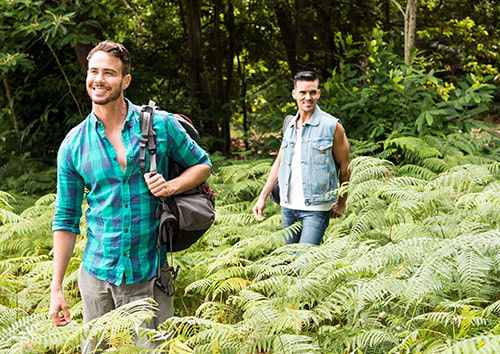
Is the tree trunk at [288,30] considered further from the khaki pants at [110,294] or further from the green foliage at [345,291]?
the khaki pants at [110,294]

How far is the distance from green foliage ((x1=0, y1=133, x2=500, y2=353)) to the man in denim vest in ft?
0.59

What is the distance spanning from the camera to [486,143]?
8.45 meters

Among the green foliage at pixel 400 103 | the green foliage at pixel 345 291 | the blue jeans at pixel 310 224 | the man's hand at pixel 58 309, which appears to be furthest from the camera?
the green foliage at pixel 400 103

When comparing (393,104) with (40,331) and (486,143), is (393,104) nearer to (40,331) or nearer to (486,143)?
(486,143)

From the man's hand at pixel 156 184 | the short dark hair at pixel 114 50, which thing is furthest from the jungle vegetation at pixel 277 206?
the short dark hair at pixel 114 50

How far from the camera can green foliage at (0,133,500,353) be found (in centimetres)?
266

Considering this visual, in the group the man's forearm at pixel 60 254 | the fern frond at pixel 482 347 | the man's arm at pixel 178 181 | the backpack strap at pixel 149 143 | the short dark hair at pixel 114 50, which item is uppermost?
the short dark hair at pixel 114 50

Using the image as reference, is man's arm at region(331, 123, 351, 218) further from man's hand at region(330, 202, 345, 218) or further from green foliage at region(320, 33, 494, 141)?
green foliage at region(320, 33, 494, 141)

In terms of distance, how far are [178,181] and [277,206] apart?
13.2ft

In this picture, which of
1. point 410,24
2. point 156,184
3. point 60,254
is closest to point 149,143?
point 156,184

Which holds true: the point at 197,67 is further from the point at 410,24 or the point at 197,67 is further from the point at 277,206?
the point at 277,206

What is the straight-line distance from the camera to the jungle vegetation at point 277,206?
2871 millimetres

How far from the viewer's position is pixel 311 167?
441cm

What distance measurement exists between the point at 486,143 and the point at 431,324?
6.41 meters
